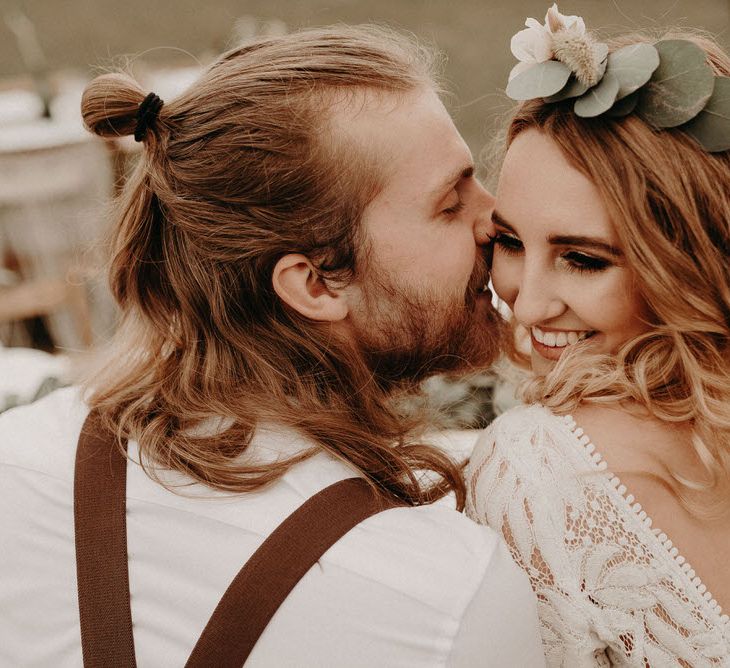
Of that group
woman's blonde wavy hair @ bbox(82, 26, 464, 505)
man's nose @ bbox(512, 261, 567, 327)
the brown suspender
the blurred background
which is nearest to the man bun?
woman's blonde wavy hair @ bbox(82, 26, 464, 505)

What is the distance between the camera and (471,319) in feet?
6.23

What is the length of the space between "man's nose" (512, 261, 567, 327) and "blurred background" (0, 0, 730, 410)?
2.94 m

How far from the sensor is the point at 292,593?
1.16 m

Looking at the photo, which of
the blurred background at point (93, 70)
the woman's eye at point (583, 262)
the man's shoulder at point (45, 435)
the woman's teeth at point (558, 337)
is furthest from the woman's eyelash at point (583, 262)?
the blurred background at point (93, 70)

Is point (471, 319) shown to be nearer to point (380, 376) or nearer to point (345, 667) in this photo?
point (380, 376)

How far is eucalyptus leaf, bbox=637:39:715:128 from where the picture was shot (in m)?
1.44

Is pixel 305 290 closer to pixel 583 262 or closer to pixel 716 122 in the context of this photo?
pixel 583 262

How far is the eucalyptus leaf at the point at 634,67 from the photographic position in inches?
57.7

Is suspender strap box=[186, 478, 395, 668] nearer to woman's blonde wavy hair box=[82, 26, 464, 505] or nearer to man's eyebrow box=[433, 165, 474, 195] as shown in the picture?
woman's blonde wavy hair box=[82, 26, 464, 505]

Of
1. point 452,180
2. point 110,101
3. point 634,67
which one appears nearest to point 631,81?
point 634,67

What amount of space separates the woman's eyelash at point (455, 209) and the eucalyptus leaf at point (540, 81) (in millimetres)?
302

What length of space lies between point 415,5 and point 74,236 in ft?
12.1

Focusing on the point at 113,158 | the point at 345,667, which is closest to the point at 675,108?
the point at 345,667

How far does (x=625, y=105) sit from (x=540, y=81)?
18 cm
